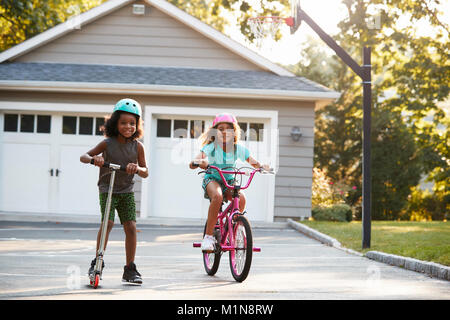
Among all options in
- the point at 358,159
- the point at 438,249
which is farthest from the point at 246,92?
the point at 358,159

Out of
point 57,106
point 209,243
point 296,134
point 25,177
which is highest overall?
point 57,106

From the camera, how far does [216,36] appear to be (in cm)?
1731

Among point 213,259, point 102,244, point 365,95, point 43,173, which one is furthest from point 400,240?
point 43,173

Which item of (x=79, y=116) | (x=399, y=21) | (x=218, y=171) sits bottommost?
(x=218, y=171)

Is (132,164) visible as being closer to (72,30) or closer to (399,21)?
(72,30)

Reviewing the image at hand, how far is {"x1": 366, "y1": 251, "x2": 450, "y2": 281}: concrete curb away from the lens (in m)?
7.67

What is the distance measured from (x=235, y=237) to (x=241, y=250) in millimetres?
184

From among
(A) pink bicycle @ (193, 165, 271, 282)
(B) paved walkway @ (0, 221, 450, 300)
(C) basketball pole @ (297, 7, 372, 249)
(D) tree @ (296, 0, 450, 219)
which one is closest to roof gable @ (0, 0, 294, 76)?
(D) tree @ (296, 0, 450, 219)

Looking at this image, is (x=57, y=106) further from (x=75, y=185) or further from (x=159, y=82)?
(x=159, y=82)

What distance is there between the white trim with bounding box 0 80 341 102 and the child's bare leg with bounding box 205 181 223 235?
8959 millimetres

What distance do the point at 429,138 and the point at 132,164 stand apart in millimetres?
19823

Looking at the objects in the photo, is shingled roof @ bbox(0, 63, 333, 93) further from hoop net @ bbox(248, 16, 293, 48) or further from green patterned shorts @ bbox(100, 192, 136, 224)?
green patterned shorts @ bbox(100, 192, 136, 224)

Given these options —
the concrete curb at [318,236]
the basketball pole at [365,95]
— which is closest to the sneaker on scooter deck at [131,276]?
the concrete curb at [318,236]

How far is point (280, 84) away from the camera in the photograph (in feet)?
54.2
